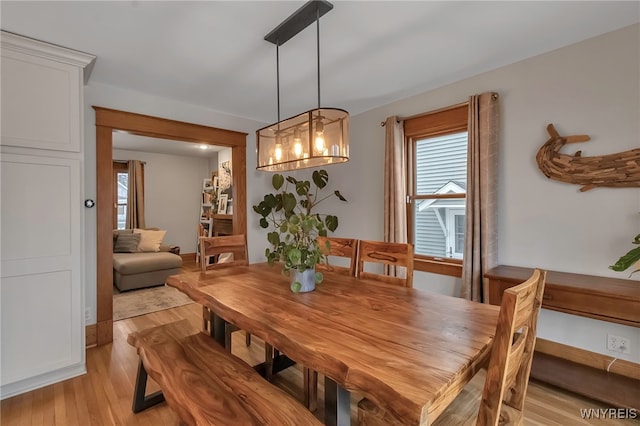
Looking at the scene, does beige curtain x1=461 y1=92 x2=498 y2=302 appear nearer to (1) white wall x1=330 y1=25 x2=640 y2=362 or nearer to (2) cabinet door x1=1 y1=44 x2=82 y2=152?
(1) white wall x1=330 y1=25 x2=640 y2=362

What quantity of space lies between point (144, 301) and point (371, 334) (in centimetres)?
398

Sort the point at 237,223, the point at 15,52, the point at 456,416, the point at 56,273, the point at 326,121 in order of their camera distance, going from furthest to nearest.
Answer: the point at 237,223, the point at 56,273, the point at 15,52, the point at 326,121, the point at 456,416

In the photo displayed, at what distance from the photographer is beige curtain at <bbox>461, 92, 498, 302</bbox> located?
2.51 meters

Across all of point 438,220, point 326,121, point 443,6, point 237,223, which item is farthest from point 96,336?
point 443,6

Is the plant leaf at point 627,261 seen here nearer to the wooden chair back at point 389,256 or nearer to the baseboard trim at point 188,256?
the wooden chair back at point 389,256

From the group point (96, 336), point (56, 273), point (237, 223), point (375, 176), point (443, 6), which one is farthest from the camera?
point (237, 223)

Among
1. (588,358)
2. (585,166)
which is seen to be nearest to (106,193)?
(585,166)

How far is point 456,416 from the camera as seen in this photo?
1.30 metres

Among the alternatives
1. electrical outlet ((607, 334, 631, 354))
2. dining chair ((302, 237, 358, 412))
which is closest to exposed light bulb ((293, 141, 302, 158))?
dining chair ((302, 237, 358, 412))

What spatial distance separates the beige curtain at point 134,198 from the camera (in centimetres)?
620

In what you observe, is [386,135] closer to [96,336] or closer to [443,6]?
[443,6]

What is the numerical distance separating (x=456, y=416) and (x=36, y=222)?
9.65 ft

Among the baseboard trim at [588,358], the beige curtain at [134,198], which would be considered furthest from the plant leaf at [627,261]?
the beige curtain at [134,198]

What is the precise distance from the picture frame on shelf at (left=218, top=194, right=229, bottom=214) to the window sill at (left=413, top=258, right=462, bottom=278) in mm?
4224
